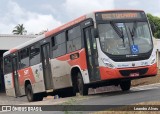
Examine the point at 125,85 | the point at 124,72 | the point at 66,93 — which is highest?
the point at 124,72

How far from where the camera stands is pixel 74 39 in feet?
59.2

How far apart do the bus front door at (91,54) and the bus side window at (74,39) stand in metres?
0.52

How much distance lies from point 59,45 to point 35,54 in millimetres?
2970

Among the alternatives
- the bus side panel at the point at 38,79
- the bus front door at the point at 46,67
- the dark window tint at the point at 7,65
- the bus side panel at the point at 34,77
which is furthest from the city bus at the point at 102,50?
the dark window tint at the point at 7,65

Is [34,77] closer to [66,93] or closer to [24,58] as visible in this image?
[24,58]

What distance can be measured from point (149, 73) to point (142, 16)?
2.26m

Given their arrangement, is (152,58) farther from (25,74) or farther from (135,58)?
(25,74)

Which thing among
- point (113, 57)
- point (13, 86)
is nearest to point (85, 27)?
point (113, 57)

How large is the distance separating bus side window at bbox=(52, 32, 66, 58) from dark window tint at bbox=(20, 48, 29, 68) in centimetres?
358

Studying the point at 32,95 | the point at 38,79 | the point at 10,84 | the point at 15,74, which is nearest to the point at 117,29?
the point at 38,79

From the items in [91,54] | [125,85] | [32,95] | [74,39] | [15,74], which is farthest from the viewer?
[15,74]

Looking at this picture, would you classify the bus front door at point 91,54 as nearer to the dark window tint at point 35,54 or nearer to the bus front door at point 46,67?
the bus front door at point 46,67

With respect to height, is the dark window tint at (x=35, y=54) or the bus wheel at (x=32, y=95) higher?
the dark window tint at (x=35, y=54)

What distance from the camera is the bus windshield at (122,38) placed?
16344mm
